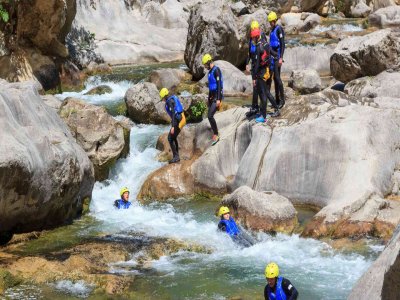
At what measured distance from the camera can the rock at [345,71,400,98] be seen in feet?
61.7

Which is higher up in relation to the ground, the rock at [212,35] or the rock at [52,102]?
the rock at [212,35]

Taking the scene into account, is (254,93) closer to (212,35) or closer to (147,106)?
(147,106)

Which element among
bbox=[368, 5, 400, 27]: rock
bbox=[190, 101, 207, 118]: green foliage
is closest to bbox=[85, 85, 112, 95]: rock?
bbox=[190, 101, 207, 118]: green foliage

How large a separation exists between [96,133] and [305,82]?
915 cm

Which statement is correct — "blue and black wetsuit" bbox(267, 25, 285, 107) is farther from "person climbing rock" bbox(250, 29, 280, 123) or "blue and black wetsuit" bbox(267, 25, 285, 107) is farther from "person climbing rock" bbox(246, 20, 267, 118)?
"person climbing rock" bbox(246, 20, 267, 118)

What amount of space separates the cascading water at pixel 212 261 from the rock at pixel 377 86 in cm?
681

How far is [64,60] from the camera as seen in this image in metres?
27.2

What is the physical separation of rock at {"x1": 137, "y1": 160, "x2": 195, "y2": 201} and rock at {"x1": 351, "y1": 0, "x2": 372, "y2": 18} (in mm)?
31775

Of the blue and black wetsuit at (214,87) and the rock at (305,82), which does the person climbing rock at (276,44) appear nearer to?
the blue and black wetsuit at (214,87)

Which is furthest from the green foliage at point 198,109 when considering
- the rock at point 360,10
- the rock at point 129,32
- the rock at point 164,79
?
the rock at point 360,10

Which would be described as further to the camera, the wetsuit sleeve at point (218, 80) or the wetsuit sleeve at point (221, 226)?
the wetsuit sleeve at point (218, 80)

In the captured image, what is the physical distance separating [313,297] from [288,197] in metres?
4.66

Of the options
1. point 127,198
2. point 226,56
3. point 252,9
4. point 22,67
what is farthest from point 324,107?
point 252,9

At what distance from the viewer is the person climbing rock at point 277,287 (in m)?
8.35
